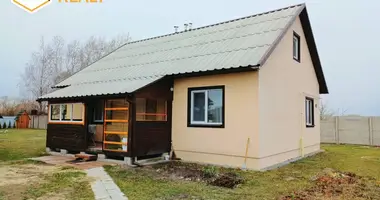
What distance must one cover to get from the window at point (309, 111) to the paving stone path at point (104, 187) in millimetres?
9078

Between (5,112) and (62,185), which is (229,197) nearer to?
(62,185)

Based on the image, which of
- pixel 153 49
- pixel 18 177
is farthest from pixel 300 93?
pixel 18 177

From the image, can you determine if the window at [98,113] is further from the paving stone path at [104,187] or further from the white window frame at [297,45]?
the white window frame at [297,45]

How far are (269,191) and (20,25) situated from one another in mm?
21915

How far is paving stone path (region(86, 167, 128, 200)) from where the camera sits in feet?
18.7

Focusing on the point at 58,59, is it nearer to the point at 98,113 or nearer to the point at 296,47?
the point at 98,113

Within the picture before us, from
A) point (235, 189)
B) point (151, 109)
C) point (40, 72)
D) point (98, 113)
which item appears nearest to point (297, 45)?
point (151, 109)

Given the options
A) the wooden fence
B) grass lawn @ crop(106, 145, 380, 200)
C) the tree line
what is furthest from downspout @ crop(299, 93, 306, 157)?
the wooden fence

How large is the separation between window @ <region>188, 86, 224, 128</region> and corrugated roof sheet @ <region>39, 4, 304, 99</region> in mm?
773

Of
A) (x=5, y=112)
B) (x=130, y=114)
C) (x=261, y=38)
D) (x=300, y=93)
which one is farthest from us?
(x=5, y=112)

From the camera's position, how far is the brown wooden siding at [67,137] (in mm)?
10812

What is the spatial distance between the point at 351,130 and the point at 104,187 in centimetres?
1713

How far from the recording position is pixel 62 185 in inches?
260

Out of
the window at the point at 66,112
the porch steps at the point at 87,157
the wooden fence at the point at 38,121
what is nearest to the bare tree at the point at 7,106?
the wooden fence at the point at 38,121
